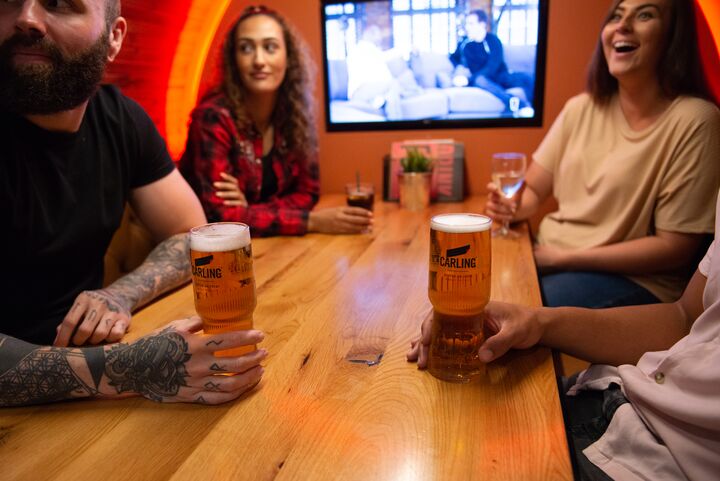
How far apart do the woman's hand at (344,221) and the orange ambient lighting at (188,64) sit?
4.53 feet

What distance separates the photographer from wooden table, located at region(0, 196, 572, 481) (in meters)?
0.74

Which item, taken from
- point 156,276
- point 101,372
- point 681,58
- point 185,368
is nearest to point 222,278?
point 185,368

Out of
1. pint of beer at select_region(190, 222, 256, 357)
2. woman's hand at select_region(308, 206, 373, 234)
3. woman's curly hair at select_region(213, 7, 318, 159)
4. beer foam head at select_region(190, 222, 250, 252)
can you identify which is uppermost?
woman's curly hair at select_region(213, 7, 318, 159)

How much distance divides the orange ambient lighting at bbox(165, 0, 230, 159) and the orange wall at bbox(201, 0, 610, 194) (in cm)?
5

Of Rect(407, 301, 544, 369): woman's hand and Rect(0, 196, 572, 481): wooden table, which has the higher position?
Rect(407, 301, 544, 369): woman's hand

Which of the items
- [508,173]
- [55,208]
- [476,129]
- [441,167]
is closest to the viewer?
[55,208]

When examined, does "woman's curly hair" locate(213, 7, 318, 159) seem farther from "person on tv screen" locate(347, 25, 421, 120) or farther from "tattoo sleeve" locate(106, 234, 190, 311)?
"tattoo sleeve" locate(106, 234, 190, 311)

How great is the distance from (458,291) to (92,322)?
0.81 m

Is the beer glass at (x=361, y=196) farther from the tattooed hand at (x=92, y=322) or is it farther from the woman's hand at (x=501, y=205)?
the tattooed hand at (x=92, y=322)

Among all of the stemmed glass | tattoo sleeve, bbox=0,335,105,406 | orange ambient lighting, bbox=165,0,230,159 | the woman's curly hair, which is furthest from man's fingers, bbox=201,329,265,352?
orange ambient lighting, bbox=165,0,230,159

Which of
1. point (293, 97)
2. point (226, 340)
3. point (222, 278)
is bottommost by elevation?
point (226, 340)

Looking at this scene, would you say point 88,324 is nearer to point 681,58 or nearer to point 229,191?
point 229,191

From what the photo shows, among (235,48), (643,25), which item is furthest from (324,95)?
(643,25)

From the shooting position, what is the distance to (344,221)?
2094 mm
